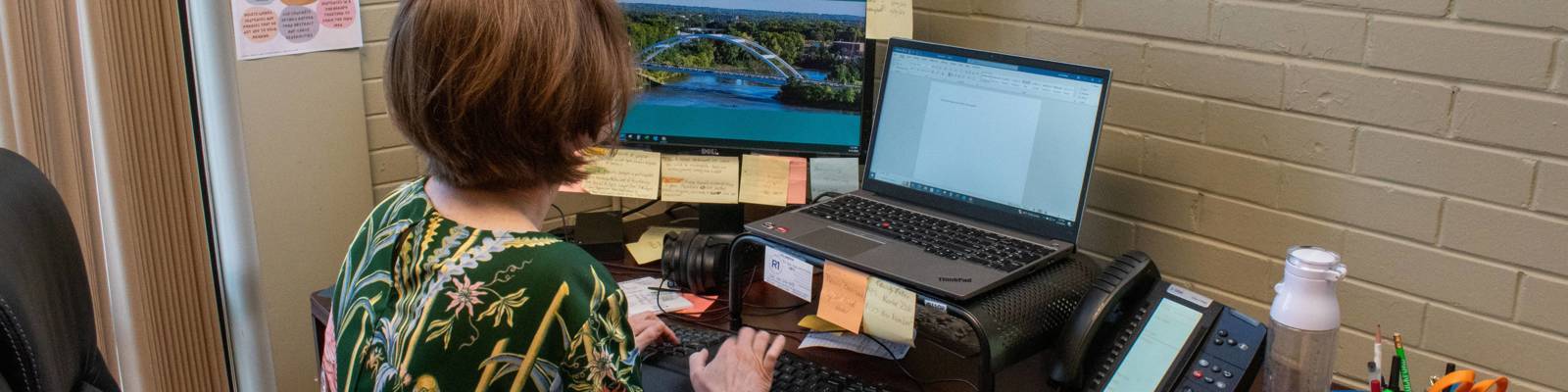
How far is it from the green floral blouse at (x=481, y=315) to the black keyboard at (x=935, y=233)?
1.78ft

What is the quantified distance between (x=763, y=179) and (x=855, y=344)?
37 centimetres

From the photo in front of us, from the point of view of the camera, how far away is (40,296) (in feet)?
3.76

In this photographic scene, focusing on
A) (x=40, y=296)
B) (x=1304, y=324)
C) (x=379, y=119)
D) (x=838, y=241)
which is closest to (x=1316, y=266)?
(x=1304, y=324)

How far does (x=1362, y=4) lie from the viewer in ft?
5.28

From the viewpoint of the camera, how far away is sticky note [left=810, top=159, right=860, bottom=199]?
1.97 m

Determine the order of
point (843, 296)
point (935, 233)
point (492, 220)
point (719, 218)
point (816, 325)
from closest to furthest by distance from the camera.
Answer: point (492, 220) → point (843, 296) → point (935, 233) → point (816, 325) → point (719, 218)

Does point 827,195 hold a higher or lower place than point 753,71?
lower

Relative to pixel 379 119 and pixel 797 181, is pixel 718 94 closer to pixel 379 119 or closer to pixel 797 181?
pixel 797 181

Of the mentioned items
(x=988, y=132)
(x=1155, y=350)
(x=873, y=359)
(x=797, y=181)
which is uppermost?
(x=988, y=132)

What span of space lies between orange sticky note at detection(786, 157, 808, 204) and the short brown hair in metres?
0.75

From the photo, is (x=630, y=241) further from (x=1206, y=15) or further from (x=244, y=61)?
(x=1206, y=15)

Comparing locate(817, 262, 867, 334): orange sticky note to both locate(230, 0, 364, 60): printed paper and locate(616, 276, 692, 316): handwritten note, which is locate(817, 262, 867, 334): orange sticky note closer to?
locate(616, 276, 692, 316): handwritten note

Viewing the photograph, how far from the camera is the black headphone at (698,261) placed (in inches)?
73.7

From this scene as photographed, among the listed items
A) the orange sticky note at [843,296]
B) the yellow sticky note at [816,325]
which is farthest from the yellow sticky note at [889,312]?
the yellow sticky note at [816,325]
